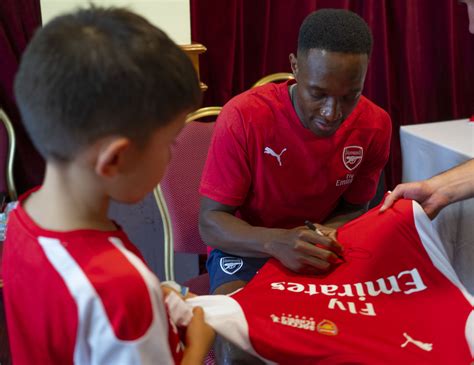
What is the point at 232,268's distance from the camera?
1.34 metres

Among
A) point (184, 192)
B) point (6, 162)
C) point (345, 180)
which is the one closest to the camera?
point (345, 180)

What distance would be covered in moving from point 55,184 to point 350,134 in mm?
866

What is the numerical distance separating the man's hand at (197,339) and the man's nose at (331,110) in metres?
0.53

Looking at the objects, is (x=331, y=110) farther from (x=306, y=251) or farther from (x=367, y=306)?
(x=367, y=306)

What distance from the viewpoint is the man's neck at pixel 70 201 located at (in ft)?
2.14

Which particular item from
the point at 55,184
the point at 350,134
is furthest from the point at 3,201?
the point at 55,184

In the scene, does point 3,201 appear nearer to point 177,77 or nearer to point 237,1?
point 237,1

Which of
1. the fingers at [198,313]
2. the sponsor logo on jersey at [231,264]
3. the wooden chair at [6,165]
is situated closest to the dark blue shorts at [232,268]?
the sponsor logo on jersey at [231,264]

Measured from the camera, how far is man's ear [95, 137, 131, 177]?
61 centimetres

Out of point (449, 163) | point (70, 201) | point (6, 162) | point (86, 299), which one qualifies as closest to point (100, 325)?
point (86, 299)

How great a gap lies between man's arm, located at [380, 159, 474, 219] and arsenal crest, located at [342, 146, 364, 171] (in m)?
0.13

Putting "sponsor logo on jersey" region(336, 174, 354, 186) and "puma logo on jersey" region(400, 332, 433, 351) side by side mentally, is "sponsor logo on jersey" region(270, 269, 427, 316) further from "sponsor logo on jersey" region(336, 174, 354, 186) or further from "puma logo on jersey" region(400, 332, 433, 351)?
"sponsor logo on jersey" region(336, 174, 354, 186)

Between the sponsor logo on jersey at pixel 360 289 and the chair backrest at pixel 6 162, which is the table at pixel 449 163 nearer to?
the sponsor logo on jersey at pixel 360 289

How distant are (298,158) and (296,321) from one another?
47 cm
